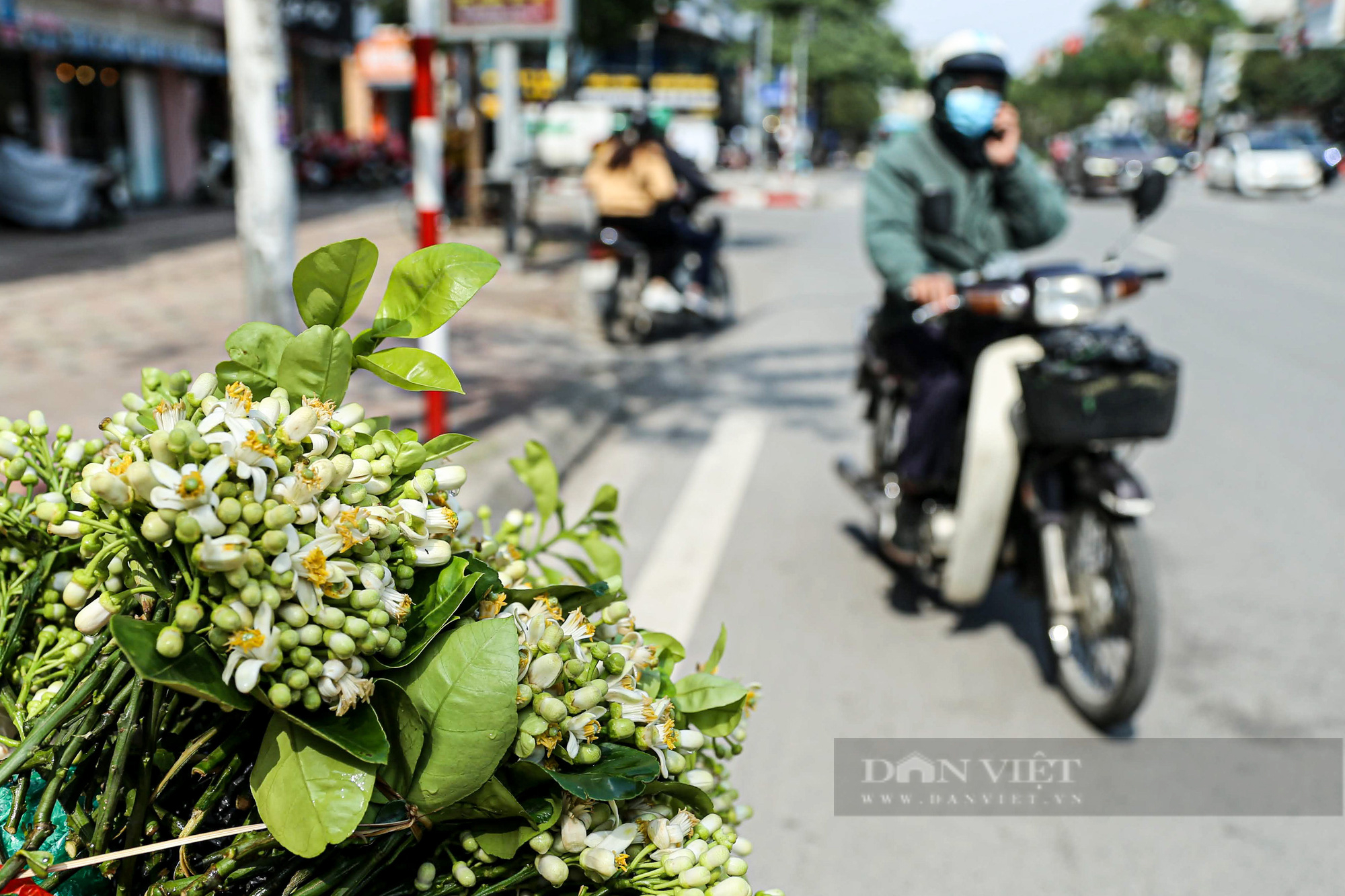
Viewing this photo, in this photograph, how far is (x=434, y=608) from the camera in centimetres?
108

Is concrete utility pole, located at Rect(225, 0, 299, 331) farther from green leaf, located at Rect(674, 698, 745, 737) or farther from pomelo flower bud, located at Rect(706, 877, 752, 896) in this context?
pomelo flower bud, located at Rect(706, 877, 752, 896)

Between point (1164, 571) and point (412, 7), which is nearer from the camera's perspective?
point (1164, 571)

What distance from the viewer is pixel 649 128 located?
29.9ft

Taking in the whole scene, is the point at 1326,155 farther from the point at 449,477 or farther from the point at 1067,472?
the point at 449,477

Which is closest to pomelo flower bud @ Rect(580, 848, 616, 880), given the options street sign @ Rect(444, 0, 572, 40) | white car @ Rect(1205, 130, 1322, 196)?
street sign @ Rect(444, 0, 572, 40)

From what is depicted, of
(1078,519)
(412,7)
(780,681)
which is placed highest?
(412,7)

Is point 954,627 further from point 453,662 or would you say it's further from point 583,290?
point 583,290

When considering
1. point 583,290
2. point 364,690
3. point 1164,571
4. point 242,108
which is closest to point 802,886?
point 364,690

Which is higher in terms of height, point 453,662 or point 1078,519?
point 453,662

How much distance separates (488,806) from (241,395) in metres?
0.43

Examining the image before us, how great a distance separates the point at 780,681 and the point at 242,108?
3.05 m

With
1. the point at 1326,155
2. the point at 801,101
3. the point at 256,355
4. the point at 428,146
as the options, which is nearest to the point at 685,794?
the point at 256,355

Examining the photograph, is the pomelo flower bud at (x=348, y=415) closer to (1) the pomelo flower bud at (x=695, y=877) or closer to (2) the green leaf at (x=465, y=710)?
(2) the green leaf at (x=465, y=710)

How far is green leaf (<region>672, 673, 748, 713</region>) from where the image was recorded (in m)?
1.30
